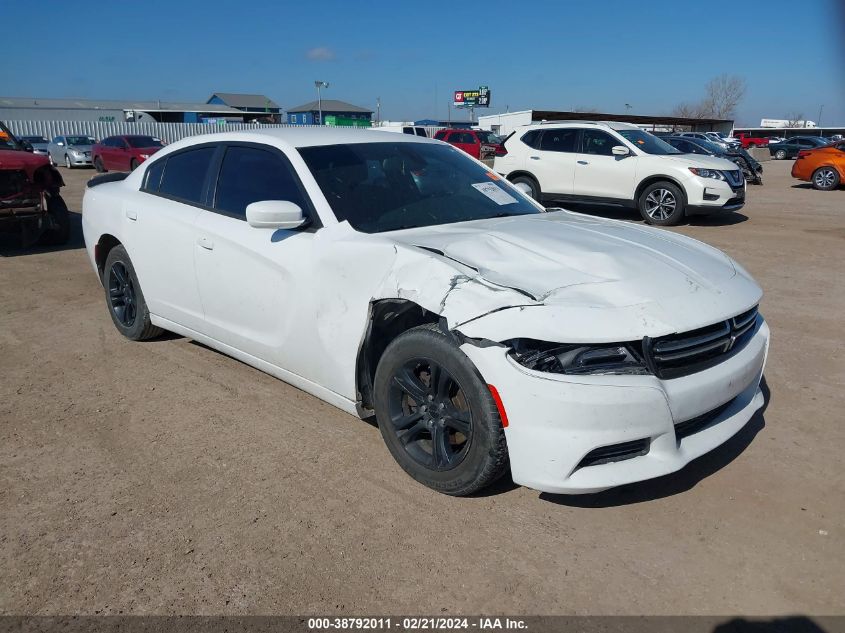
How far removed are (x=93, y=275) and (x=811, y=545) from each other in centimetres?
730

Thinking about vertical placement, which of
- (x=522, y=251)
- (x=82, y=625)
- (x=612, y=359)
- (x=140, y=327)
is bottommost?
(x=82, y=625)

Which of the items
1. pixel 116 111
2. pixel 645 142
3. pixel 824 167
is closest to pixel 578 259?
pixel 645 142

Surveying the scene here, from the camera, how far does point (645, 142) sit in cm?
1173

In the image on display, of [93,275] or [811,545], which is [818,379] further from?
[93,275]

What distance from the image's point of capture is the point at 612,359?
2527mm

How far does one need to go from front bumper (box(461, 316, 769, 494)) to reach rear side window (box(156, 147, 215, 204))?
2.48 m

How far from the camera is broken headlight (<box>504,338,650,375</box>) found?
249 cm

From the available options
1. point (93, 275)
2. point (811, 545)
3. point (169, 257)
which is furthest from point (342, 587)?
point (93, 275)

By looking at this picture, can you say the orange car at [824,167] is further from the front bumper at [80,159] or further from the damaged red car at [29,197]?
the front bumper at [80,159]

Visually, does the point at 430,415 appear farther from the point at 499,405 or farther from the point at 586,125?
the point at 586,125

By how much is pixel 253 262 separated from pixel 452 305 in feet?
4.78

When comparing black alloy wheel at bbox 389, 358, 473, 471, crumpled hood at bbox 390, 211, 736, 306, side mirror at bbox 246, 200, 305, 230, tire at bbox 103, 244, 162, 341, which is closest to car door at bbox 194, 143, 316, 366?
side mirror at bbox 246, 200, 305, 230

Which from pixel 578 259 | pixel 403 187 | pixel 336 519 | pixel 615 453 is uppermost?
pixel 403 187

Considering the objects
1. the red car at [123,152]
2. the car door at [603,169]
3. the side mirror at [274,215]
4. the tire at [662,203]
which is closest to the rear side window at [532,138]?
the car door at [603,169]
